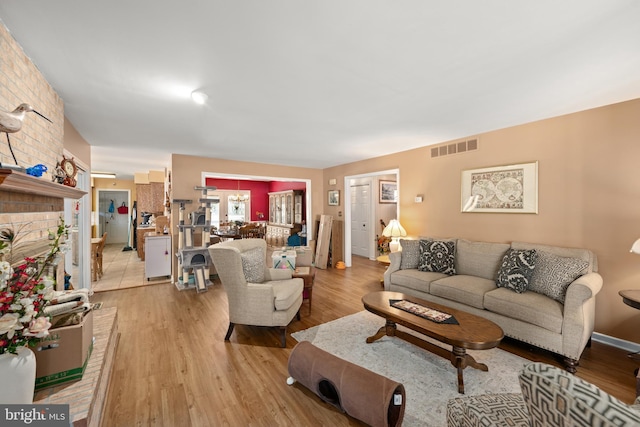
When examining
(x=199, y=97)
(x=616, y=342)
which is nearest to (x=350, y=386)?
(x=199, y=97)

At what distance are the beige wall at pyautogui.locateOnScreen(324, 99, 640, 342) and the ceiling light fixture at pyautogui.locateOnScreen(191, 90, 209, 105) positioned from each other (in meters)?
→ 3.63

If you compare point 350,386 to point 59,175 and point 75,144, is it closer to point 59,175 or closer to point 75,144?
point 59,175

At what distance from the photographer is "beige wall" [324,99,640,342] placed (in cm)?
263

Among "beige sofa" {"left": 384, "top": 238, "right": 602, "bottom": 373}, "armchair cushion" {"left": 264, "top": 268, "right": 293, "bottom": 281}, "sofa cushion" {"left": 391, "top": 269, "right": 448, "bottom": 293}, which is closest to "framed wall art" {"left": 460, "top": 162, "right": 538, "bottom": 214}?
"beige sofa" {"left": 384, "top": 238, "right": 602, "bottom": 373}

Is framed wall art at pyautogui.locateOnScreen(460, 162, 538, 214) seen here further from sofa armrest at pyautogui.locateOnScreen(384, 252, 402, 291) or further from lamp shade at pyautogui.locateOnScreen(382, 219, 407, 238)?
sofa armrest at pyautogui.locateOnScreen(384, 252, 402, 291)

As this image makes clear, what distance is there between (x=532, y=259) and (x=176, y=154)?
228 inches

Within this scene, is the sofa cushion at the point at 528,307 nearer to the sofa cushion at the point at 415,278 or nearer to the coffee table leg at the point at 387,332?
the sofa cushion at the point at 415,278

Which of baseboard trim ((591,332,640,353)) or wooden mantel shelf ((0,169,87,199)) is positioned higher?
wooden mantel shelf ((0,169,87,199))

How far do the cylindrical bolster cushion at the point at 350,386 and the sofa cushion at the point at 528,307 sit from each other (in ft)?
5.68

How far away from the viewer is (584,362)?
2.42 m

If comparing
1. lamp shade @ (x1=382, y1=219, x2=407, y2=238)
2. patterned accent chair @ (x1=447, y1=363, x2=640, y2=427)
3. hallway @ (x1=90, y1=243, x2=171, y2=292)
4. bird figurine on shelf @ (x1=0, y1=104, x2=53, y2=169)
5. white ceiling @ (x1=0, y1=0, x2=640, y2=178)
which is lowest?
hallway @ (x1=90, y1=243, x2=171, y2=292)

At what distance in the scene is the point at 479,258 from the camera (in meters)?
3.45

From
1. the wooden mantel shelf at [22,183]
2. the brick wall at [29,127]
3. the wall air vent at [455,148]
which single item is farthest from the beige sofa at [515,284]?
the brick wall at [29,127]

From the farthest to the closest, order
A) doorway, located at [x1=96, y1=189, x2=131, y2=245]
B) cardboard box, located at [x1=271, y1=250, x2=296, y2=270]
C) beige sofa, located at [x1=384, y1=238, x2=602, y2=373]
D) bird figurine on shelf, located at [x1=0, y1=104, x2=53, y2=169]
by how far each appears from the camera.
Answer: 1. doorway, located at [x1=96, y1=189, x2=131, y2=245]
2. cardboard box, located at [x1=271, y1=250, x2=296, y2=270]
3. beige sofa, located at [x1=384, y1=238, x2=602, y2=373]
4. bird figurine on shelf, located at [x1=0, y1=104, x2=53, y2=169]
